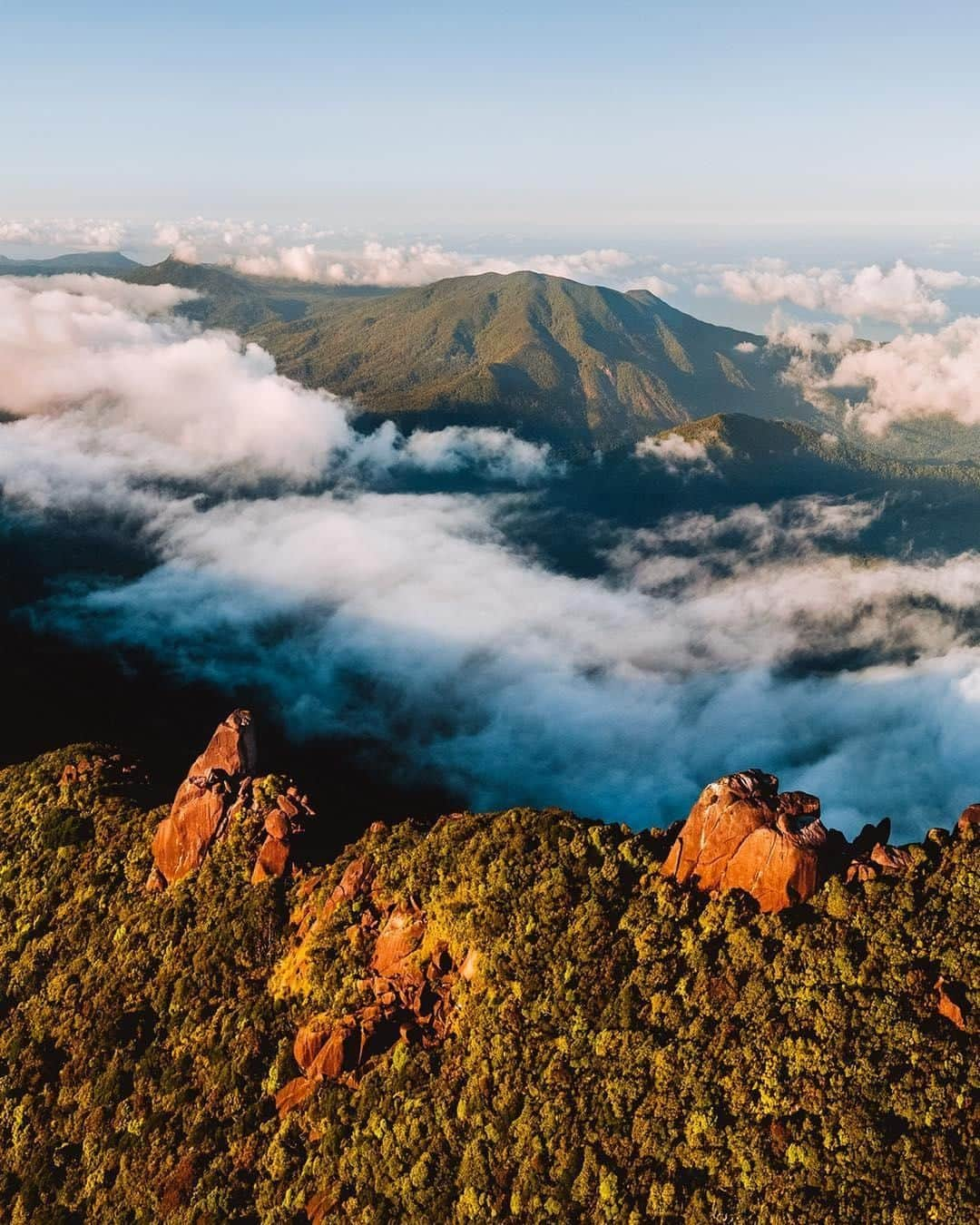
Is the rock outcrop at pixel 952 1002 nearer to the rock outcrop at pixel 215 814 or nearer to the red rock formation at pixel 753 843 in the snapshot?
the red rock formation at pixel 753 843

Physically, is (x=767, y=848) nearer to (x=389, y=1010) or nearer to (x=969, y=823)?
(x=969, y=823)

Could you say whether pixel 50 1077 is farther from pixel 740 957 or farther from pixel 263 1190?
pixel 740 957

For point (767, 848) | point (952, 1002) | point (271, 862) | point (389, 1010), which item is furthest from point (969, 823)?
point (271, 862)

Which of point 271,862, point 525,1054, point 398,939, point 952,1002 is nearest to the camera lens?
point 952,1002

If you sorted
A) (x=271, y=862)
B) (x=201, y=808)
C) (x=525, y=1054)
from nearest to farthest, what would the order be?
(x=525, y=1054) → (x=271, y=862) → (x=201, y=808)

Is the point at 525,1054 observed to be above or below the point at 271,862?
above

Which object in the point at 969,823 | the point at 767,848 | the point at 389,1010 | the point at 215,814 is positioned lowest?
the point at 389,1010

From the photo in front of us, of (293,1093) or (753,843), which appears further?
(293,1093)


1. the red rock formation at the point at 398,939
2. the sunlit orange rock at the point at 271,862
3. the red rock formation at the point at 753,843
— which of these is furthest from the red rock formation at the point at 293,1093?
the red rock formation at the point at 753,843
